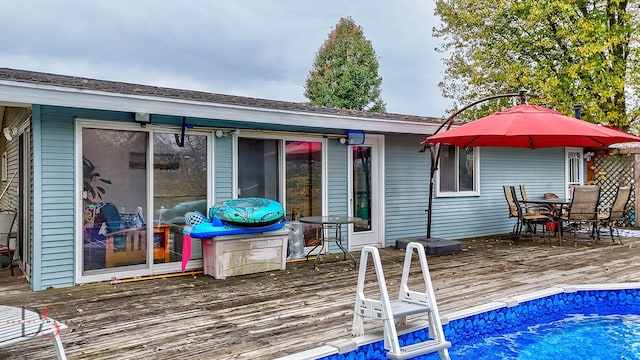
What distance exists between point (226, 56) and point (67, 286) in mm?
19678

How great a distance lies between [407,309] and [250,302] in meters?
1.77

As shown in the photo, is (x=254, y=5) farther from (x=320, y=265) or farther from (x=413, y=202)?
(x=320, y=265)

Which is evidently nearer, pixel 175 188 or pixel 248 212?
pixel 248 212

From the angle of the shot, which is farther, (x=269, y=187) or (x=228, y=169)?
(x=269, y=187)

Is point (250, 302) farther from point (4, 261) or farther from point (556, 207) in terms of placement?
point (556, 207)

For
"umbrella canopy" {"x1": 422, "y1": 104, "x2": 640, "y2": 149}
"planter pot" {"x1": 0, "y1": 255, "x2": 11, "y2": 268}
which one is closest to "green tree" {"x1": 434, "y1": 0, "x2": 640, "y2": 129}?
"umbrella canopy" {"x1": 422, "y1": 104, "x2": 640, "y2": 149}

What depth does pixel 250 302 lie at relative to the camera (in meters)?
4.52

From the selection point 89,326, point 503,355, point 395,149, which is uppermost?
point 395,149

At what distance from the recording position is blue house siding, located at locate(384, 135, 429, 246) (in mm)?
8016

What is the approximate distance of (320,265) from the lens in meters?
6.36

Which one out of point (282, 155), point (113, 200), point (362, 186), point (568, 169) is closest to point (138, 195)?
point (113, 200)

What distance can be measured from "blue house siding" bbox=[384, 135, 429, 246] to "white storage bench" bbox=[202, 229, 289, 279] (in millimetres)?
2544

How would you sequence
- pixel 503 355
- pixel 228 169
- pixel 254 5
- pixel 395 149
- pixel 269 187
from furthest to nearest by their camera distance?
pixel 254 5 → pixel 395 149 → pixel 269 187 → pixel 228 169 → pixel 503 355

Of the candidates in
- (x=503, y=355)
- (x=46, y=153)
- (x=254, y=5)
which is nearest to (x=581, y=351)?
(x=503, y=355)
